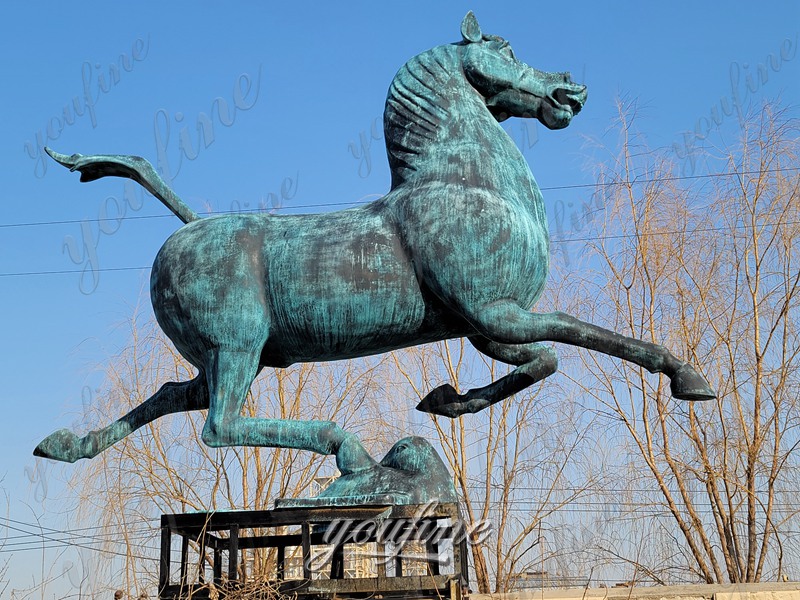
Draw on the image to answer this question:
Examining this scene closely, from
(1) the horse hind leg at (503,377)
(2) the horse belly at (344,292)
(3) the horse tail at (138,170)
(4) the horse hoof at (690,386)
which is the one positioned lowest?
(4) the horse hoof at (690,386)

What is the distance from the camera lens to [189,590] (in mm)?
3256

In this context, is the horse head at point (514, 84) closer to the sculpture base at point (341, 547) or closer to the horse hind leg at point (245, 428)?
the horse hind leg at point (245, 428)

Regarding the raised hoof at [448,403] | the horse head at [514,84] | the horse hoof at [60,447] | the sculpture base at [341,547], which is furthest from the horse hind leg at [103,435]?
the horse head at [514,84]

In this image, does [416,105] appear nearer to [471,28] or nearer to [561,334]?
[471,28]

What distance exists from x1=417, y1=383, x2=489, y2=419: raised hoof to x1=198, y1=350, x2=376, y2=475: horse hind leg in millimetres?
488

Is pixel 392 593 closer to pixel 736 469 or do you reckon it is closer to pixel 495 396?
pixel 495 396

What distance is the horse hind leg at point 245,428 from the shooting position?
361cm

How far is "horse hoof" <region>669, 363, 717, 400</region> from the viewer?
3.34 metres

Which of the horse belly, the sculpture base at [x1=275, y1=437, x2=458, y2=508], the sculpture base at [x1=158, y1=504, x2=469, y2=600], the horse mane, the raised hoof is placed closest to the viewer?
the sculpture base at [x1=158, y1=504, x2=469, y2=600]

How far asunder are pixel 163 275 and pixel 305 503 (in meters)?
1.08

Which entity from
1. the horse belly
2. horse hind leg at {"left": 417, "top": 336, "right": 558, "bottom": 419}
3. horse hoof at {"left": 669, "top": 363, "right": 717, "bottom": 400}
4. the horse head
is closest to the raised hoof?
horse hind leg at {"left": 417, "top": 336, "right": 558, "bottom": 419}

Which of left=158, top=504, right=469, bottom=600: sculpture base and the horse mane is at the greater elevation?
the horse mane

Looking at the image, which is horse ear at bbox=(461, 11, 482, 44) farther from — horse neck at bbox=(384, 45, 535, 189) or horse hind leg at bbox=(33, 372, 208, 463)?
horse hind leg at bbox=(33, 372, 208, 463)

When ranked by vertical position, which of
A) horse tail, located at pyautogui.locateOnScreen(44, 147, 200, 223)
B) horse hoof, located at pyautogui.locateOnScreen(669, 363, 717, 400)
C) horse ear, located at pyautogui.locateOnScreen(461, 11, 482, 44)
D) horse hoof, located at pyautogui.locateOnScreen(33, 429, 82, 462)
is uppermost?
horse ear, located at pyautogui.locateOnScreen(461, 11, 482, 44)
